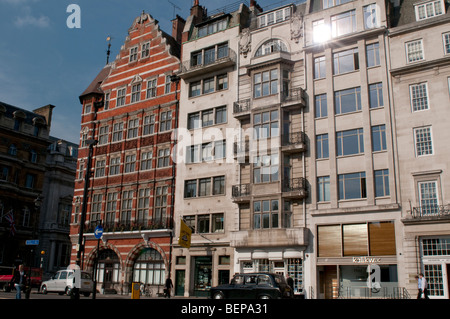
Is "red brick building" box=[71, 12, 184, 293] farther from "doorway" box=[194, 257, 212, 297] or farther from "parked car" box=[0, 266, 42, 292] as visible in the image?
"parked car" box=[0, 266, 42, 292]

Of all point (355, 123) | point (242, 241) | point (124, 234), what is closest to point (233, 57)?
point (355, 123)

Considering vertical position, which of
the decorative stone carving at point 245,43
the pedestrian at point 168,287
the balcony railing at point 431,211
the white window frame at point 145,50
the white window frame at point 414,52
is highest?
the white window frame at point 145,50

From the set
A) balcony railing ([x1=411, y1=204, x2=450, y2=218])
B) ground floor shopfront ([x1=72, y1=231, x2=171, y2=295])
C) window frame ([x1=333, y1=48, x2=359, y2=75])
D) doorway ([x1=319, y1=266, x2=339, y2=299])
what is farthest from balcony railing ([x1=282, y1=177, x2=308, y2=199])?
ground floor shopfront ([x1=72, y1=231, x2=171, y2=295])

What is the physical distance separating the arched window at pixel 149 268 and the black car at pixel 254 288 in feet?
54.6

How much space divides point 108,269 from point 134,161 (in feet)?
32.0

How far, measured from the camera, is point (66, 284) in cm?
3125

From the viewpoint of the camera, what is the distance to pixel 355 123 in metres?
29.5

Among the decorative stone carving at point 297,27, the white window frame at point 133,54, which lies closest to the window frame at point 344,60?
the decorative stone carving at point 297,27

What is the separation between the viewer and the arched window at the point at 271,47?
34156 mm

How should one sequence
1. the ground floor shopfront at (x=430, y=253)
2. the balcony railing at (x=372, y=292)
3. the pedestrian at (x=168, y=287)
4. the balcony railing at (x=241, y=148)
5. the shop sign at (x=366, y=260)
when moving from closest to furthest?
the ground floor shopfront at (x=430, y=253) < the balcony railing at (x=372, y=292) < the shop sign at (x=366, y=260) < the pedestrian at (x=168, y=287) < the balcony railing at (x=241, y=148)

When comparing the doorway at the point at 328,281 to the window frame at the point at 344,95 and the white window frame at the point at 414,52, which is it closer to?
the window frame at the point at 344,95
